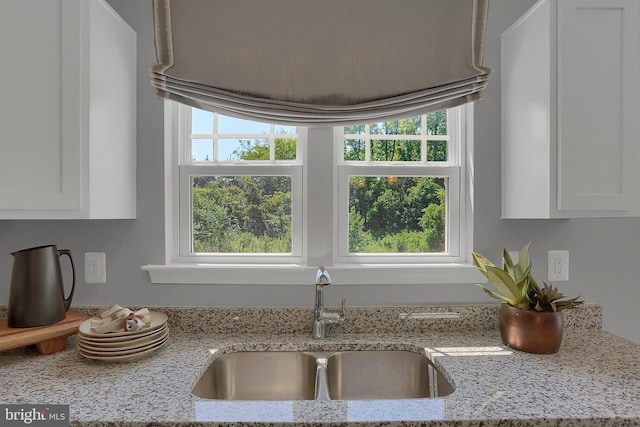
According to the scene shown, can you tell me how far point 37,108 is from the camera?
1050 mm

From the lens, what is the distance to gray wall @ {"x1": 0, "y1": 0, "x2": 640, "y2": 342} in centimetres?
140

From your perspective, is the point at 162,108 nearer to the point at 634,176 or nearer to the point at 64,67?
the point at 64,67

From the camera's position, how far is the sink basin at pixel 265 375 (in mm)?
1202

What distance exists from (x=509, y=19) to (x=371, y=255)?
3.82ft

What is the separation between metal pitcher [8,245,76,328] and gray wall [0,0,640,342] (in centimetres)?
26

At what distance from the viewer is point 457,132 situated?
1516 mm

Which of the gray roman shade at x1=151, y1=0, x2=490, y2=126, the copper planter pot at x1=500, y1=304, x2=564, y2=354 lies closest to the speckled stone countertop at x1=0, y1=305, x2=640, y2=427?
the copper planter pot at x1=500, y1=304, x2=564, y2=354

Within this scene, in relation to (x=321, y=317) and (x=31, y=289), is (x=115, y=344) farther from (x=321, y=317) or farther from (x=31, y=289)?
(x=321, y=317)

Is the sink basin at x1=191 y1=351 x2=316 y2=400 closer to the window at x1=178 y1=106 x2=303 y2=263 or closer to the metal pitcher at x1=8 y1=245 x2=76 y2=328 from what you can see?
the window at x1=178 y1=106 x2=303 y2=263

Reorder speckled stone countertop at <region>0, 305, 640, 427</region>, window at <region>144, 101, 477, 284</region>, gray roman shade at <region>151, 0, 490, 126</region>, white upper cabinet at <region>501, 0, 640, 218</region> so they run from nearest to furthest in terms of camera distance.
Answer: speckled stone countertop at <region>0, 305, 640, 427</region>, white upper cabinet at <region>501, 0, 640, 218</region>, gray roman shade at <region>151, 0, 490, 126</region>, window at <region>144, 101, 477, 284</region>

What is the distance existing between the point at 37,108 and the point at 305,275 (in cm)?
107

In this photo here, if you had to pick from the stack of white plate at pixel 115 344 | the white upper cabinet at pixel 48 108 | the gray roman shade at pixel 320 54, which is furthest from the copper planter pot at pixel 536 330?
the white upper cabinet at pixel 48 108

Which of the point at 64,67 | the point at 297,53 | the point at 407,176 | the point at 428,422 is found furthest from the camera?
the point at 407,176

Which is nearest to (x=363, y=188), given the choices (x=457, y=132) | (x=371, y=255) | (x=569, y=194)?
(x=371, y=255)
